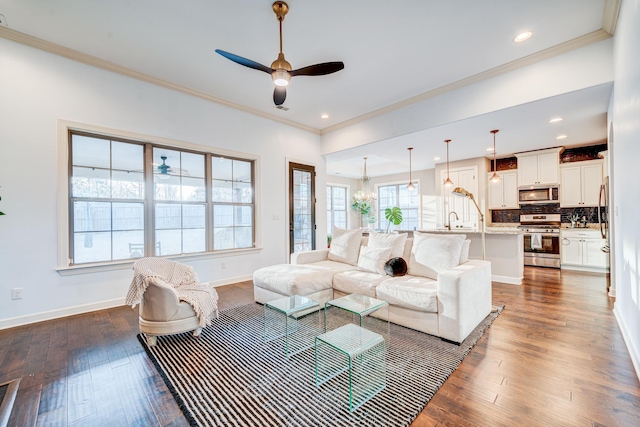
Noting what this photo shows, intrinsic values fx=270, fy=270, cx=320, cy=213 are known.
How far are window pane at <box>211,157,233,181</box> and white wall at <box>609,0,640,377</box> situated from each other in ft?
15.9

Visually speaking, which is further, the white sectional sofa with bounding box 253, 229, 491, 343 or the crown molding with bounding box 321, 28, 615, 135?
the crown molding with bounding box 321, 28, 615, 135

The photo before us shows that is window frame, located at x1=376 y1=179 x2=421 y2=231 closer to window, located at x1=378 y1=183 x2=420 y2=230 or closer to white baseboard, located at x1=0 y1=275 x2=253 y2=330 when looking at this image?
window, located at x1=378 y1=183 x2=420 y2=230

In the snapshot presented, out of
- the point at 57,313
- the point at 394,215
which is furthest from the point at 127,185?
the point at 394,215

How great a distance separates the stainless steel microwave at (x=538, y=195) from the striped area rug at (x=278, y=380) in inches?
208

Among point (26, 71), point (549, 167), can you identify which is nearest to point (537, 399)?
point (26, 71)

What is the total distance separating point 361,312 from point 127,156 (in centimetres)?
379

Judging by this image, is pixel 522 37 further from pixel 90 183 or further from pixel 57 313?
pixel 57 313

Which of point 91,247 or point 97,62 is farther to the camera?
point 91,247

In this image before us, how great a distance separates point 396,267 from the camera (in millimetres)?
3154

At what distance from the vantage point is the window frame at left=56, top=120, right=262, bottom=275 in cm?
320

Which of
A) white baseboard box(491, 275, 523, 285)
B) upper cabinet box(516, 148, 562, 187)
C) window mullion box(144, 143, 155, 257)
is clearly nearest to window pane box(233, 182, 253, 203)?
window mullion box(144, 143, 155, 257)

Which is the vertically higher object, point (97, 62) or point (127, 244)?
point (97, 62)

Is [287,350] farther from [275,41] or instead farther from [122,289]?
[275,41]

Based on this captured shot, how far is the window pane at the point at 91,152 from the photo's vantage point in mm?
3426
